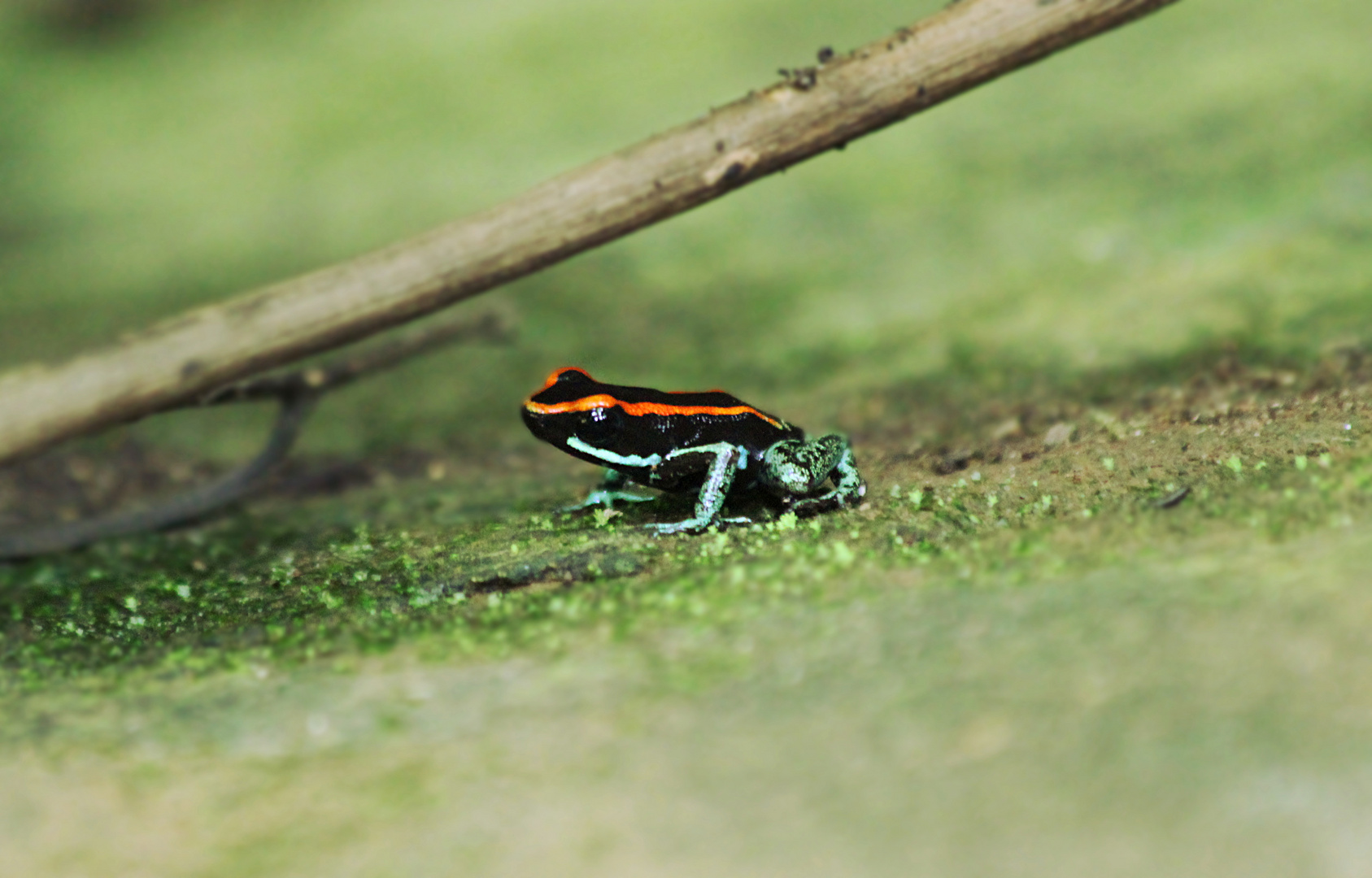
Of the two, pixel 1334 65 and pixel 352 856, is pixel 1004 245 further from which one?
pixel 352 856

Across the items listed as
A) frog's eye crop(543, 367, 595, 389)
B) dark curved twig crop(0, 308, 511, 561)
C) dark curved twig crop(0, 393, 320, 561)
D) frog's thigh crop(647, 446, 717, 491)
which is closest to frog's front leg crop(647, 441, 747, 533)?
frog's thigh crop(647, 446, 717, 491)

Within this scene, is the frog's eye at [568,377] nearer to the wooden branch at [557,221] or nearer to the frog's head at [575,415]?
the frog's head at [575,415]

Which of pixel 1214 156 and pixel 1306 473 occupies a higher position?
pixel 1214 156

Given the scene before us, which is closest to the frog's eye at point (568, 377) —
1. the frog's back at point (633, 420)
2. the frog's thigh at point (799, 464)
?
the frog's back at point (633, 420)

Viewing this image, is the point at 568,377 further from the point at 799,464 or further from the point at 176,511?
the point at 176,511

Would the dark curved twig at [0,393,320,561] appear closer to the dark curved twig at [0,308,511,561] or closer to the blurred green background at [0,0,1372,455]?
the dark curved twig at [0,308,511,561]

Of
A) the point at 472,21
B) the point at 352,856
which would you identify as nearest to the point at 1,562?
the point at 352,856
